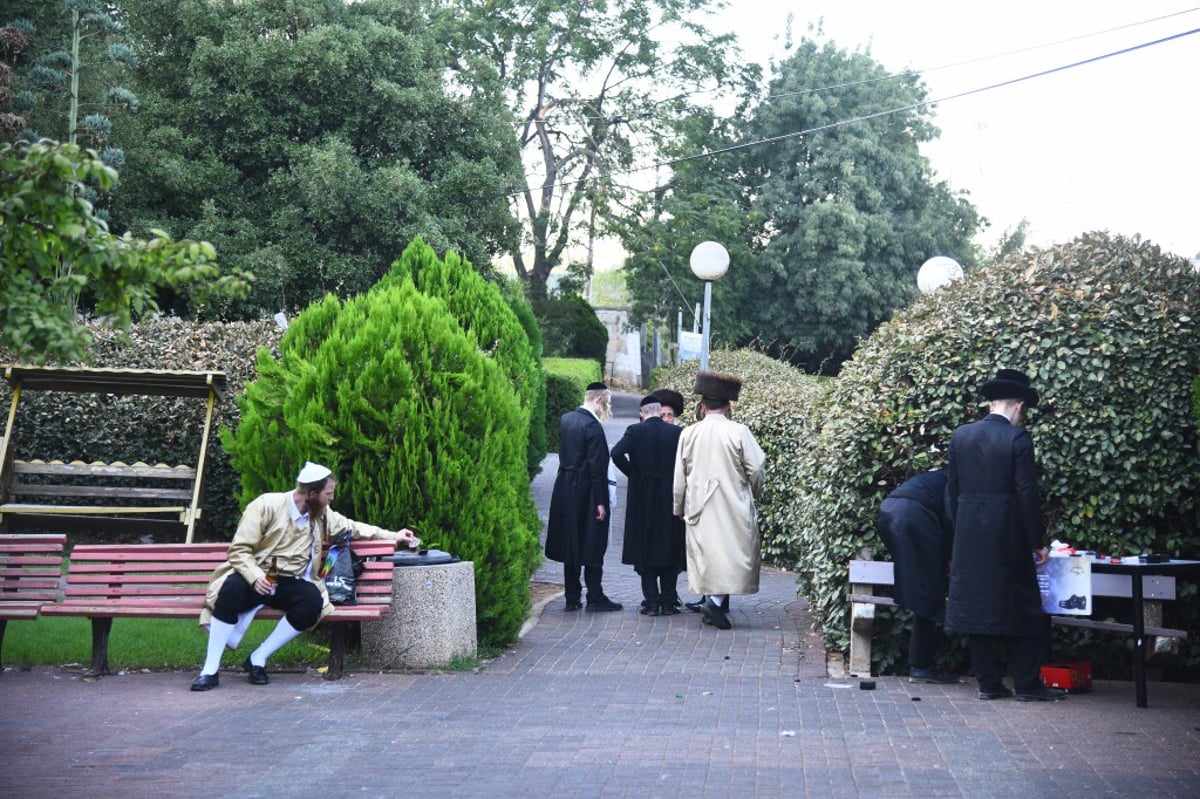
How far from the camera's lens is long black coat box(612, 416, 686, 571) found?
11.2 meters

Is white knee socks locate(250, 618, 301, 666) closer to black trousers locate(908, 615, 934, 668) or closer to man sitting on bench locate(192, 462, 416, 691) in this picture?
man sitting on bench locate(192, 462, 416, 691)

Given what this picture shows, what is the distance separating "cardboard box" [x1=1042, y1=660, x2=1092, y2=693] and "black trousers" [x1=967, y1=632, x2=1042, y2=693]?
0.10m

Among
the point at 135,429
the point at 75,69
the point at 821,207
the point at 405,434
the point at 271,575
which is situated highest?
the point at 821,207

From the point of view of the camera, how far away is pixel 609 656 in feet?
30.2

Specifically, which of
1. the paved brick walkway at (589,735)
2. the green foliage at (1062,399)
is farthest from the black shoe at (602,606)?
the green foliage at (1062,399)

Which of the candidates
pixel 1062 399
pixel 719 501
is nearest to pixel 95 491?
pixel 719 501

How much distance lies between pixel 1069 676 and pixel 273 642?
4.79 meters

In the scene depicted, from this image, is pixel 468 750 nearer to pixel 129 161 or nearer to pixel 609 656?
pixel 609 656

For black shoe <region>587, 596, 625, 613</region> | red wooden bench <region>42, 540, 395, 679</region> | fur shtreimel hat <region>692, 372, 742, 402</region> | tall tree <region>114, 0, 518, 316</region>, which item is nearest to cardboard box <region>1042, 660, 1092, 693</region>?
fur shtreimel hat <region>692, 372, 742, 402</region>

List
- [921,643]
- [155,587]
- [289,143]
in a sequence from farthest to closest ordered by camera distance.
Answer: [289,143], [155,587], [921,643]

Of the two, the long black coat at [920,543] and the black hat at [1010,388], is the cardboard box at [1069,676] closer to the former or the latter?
the long black coat at [920,543]

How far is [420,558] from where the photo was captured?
866cm

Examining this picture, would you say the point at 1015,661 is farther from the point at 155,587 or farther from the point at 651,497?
the point at 155,587

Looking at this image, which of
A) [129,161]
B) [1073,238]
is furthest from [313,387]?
[129,161]
